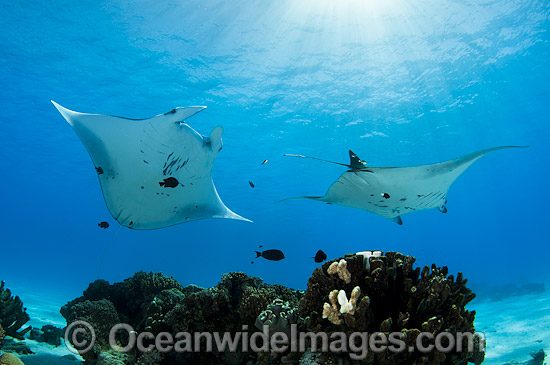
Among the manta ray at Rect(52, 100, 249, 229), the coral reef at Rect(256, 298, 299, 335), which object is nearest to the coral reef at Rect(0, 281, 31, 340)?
the manta ray at Rect(52, 100, 249, 229)

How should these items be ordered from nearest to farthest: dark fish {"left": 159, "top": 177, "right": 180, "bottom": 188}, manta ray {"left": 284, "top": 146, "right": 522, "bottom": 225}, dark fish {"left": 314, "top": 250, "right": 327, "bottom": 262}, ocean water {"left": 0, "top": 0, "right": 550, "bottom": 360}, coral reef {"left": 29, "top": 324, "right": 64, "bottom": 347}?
manta ray {"left": 284, "top": 146, "right": 522, "bottom": 225} < dark fish {"left": 159, "top": 177, "right": 180, "bottom": 188} < dark fish {"left": 314, "top": 250, "right": 327, "bottom": 262} < coral reef {"left": 29, "top": 324, "right": 64, "bottom": 347} < ocean water {"left": 0, "top": 0, "right": 550, "bottom": 360}

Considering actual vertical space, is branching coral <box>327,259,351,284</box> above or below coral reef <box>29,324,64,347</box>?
above

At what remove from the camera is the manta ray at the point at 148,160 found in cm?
472

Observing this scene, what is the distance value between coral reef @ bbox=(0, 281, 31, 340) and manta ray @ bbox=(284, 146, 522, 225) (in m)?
7.61

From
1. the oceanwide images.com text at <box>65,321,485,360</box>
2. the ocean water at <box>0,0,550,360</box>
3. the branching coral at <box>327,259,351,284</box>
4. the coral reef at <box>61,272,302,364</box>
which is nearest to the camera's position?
the oceanwide images.com text at <box>65,321,485,360</box>

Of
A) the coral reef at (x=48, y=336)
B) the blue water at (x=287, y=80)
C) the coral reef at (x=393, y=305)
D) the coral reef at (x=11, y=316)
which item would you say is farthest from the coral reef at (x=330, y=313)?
the blue water at (x=287, y=80)

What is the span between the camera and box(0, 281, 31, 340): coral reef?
671cm

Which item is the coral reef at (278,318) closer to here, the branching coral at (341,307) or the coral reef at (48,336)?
the branching coral at (341,307)

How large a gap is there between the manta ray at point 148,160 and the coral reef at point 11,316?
14.6ft

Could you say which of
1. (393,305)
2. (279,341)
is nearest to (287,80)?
(393,305)

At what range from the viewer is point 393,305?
3389mm

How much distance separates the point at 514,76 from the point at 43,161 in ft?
147

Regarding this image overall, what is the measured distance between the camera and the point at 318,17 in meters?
16.0

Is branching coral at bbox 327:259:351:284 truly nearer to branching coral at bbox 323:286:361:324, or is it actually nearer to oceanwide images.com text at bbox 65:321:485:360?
branching coral at bbox 323:286:361:324
